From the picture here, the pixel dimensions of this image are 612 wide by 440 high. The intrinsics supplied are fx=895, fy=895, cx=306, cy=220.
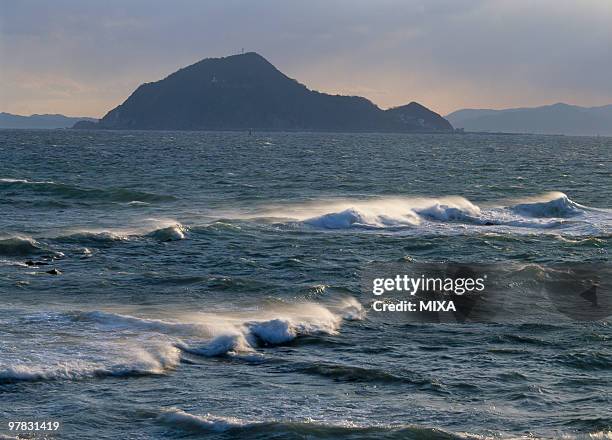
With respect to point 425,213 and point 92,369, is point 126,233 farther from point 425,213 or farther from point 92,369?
point 92,369

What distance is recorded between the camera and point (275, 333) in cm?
2541

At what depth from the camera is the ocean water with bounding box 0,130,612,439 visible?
62.0 feet

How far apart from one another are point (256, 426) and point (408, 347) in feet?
25.3

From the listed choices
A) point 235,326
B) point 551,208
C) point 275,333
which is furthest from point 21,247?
point 551,208

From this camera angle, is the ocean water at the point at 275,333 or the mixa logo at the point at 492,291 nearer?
the ocean water at the point at 275,333

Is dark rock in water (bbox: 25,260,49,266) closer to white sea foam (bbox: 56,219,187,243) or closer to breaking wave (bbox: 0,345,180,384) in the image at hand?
white sea foam (bbox: 56,219,187,243)

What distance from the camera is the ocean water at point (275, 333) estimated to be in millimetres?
18891

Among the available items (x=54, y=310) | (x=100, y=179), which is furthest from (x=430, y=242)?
(x=100, y=179)

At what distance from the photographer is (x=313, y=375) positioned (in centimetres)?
2184

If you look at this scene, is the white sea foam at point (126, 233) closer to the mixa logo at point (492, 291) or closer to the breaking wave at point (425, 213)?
the breaking wave at point (425, 213)

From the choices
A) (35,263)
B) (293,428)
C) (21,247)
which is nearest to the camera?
(293,428)

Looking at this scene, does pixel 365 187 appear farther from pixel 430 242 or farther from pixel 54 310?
pixel 54 310

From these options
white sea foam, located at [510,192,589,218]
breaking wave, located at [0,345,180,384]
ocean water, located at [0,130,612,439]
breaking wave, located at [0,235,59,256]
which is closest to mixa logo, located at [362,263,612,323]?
ocean water, located at [0,130,612,439]

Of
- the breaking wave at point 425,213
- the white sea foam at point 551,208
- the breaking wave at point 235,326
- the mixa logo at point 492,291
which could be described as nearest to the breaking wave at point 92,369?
the breaking wave at point 235,326
